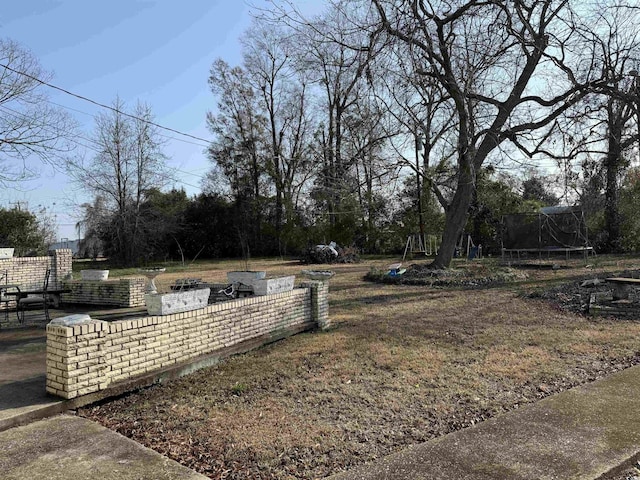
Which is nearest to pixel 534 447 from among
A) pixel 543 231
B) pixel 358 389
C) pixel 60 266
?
pixel 358 389

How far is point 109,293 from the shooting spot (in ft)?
30.9

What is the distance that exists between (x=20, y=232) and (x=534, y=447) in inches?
931

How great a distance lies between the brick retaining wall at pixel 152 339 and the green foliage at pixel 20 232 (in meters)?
18.4

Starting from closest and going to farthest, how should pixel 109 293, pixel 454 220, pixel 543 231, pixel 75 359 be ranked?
pixel 75 359
pixel 109 293
pixel 454 220
pixel 543 231

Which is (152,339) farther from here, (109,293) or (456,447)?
(109,293)

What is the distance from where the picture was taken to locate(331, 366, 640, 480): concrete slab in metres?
2.62

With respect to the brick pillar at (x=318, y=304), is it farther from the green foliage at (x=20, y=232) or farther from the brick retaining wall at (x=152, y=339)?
the green foliage at (x=20, y=232)

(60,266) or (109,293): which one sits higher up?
(60,266)

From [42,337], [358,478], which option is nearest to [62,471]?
[358,478]

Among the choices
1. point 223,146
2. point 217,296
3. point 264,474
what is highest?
point 223,146

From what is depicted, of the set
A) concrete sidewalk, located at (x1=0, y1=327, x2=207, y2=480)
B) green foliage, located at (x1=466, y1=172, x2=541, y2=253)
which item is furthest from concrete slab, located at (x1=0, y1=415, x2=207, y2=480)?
green foliage, located at (x1=466, y1=172, x2=541, y2=253)

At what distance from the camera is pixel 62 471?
268 cm

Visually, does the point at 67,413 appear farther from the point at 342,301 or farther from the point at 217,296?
the point at 342,301

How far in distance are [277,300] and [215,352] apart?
4.26ft
